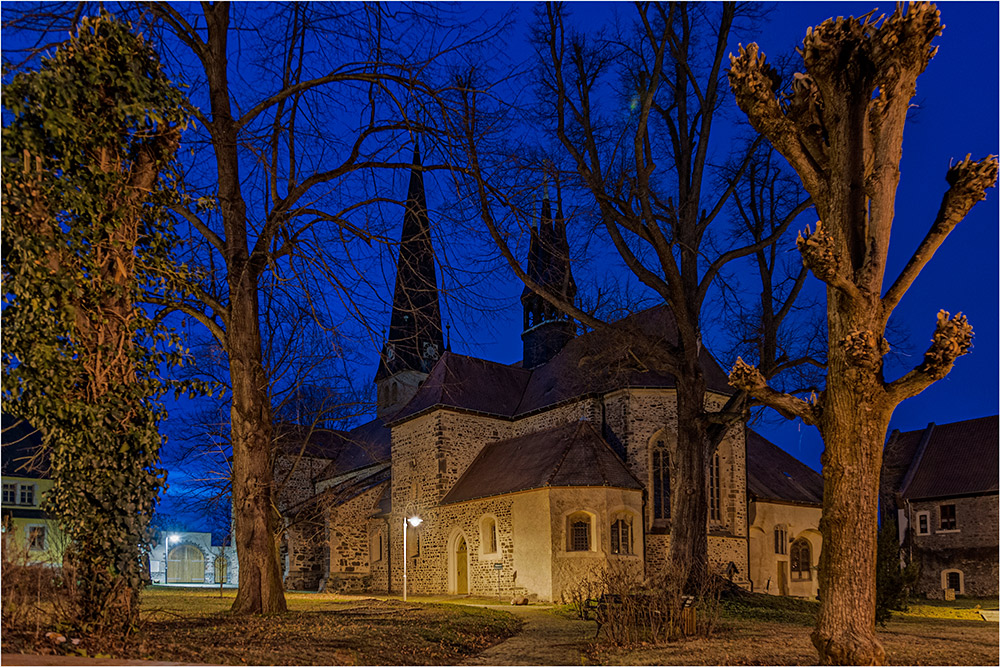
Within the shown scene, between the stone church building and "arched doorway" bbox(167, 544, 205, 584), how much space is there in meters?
23.5

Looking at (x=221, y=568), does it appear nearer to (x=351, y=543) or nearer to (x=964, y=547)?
(x=351, y=543)

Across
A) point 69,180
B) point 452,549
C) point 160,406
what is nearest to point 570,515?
point 452,549

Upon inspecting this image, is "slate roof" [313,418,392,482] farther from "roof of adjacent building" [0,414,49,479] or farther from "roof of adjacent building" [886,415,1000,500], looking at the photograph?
"roof of adjacent building" [886,415,1000,500]

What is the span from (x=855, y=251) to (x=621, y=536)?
18417 millimetres

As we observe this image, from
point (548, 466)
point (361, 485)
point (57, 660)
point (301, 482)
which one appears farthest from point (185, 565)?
point (57, 660)

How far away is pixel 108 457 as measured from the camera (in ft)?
26.5

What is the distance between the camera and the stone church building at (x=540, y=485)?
24.5 metres

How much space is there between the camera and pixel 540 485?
965 inches

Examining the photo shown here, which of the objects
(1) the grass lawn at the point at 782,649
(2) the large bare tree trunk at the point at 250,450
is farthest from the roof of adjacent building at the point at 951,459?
(2) the large bare tree trunk at the point at 250,450

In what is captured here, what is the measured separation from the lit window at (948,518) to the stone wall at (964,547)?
0.13 m

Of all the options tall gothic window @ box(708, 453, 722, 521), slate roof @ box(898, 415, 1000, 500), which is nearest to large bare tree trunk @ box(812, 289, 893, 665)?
tall gothic window @ box(708, 453, 722, 521)

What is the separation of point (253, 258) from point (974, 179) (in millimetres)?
9114

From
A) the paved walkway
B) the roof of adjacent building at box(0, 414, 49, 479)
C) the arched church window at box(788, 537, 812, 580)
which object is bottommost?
the arched church window at box(788, 537, 812, 580)

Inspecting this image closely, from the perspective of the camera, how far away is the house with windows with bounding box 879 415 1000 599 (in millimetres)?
34469
